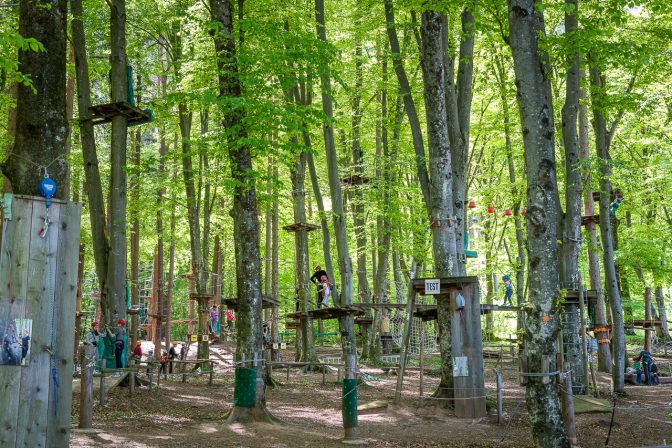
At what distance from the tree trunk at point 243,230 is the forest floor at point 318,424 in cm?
121

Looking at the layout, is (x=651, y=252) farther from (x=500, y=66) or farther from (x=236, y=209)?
(x=236, y=209)

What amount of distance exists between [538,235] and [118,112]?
9287mm

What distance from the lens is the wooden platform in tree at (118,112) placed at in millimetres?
13688

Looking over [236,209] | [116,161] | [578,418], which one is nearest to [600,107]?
[578,418]

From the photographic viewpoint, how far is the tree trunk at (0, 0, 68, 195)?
6641mm

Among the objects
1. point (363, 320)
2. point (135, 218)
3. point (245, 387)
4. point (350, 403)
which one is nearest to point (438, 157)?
point (350, 403)

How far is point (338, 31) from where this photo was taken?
73.4 ft

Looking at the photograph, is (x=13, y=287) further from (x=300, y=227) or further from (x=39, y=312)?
(x=300, y=227)

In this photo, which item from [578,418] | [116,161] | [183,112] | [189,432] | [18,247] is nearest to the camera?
[18,247]

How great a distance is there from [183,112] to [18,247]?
16344mm

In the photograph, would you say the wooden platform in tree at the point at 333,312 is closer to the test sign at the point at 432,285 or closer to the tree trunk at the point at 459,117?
the tree trunk at the point at 459,117

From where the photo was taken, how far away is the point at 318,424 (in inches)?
471

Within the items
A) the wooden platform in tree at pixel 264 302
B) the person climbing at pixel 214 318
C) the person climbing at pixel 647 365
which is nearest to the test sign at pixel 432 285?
the wooden platform in tree at pixel 264 302

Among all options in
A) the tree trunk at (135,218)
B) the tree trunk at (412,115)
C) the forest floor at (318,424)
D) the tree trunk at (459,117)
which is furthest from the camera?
the tree trunk at (135,218)
